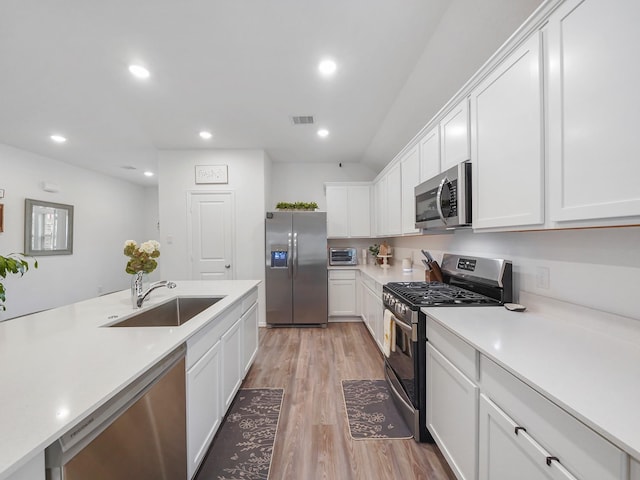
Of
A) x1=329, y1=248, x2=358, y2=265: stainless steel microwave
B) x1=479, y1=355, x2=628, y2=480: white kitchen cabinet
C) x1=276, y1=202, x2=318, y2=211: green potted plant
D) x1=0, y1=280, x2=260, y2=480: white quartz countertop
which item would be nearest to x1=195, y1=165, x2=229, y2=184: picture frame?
x1=276, y1=202, x2=318, y2=211: green potted plant

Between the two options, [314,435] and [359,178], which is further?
[359,178]

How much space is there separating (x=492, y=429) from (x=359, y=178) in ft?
14.3

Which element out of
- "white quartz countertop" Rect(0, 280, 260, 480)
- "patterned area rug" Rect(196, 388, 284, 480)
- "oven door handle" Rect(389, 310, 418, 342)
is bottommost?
"patterned area rug" Rect(196, 388, 284, 480)

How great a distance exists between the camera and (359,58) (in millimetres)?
2125

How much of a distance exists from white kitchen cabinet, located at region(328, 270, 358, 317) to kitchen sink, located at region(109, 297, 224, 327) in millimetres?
2331

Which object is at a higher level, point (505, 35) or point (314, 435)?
point (505, 35)

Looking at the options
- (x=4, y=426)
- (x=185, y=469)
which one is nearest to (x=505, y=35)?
(x=4, y=426)

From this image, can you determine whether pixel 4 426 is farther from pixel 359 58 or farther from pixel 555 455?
pixel 359 58

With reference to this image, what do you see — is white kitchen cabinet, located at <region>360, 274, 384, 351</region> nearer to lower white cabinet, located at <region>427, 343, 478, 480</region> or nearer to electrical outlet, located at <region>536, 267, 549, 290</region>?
lower white cabinet, located at <region>427, 343, 478, 480</region>

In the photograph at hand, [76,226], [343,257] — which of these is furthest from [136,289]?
[76,226]

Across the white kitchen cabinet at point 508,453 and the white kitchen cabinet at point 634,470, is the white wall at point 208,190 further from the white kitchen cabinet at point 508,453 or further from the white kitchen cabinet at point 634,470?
the white kitchen cabinet at point 634,470

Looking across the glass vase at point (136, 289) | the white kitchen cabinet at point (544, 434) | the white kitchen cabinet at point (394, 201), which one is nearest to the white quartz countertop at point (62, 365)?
the glass vase at point (136, 289)

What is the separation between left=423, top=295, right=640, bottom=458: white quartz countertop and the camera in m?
0.69

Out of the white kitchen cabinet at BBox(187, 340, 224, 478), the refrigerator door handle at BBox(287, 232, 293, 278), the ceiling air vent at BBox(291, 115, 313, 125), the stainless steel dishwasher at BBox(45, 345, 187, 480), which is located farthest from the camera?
the refrigerator door handle at BBox(287, 232, 293, 278)
